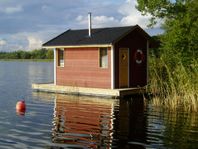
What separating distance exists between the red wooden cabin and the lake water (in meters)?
3.66

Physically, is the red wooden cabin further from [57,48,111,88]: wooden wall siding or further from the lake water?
the lake water

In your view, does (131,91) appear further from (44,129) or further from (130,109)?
(44,129)

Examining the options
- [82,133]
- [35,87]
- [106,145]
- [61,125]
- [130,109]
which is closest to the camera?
[106,145]

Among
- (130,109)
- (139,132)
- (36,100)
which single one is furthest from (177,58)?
(139,132)

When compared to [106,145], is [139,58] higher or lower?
higher

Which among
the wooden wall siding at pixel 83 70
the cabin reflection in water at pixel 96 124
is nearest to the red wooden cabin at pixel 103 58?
the wooden wall siding at pixel 83 70

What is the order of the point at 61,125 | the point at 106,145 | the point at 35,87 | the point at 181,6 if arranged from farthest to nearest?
the point at 35,87 < the point at 181,6 < the point at 61,125 < the point at 106,145

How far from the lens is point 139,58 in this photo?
2541 centimetres

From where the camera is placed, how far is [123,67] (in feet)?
79.7

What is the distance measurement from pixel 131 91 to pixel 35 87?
7.10 meters

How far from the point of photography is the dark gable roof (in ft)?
78.0

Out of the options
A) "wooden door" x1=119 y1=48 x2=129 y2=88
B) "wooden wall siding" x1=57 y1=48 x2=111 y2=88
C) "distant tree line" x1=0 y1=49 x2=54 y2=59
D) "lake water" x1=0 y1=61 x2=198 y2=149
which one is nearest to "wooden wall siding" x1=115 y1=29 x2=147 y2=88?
"wooden door" x1=119 y1=48 x2=129 y2=88

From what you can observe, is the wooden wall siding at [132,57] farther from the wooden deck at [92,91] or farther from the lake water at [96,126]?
the lake water at [96,126]

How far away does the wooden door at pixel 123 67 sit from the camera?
24125 mm
